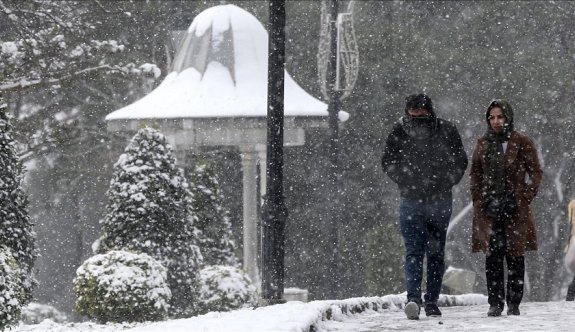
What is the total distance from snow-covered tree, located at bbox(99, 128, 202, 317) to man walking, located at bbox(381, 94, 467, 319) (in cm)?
559

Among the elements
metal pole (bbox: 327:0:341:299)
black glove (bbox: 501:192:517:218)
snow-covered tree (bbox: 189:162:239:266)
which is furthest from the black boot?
snow-covered tree (bbox: 189:162:239:266)

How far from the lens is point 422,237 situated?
9.20 m

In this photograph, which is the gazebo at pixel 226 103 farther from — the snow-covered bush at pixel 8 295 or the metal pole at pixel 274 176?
the snow-covered bush at pixel 8 295

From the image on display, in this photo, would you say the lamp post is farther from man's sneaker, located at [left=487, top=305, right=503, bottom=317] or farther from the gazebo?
man's sneaker, located at [left=487, top=305, right=503, bottom=317]

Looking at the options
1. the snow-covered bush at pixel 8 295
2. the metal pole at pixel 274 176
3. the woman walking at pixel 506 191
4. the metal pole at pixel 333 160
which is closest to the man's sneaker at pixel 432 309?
the woman walking at pixel 506 191

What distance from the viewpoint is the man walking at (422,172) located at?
9031mm

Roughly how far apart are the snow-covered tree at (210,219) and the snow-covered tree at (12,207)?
231 inches

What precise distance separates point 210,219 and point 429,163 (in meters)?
9.45

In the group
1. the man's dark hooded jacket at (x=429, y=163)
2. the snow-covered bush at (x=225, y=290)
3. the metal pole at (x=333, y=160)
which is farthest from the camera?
the metal pole at (x=333, y=160)

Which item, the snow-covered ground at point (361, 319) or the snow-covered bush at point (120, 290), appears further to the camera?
the snow-covered bush at point (120, 290)

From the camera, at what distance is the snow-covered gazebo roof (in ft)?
67.8

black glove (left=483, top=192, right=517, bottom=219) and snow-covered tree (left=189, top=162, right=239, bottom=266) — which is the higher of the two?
black glove (left=483, top=192, right=517, bottom=219)

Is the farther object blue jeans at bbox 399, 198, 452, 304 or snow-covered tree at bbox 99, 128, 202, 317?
snow-covered tree at bbox 99, 128, 202, 317

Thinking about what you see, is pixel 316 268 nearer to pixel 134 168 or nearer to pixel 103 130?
pixel 103 130
